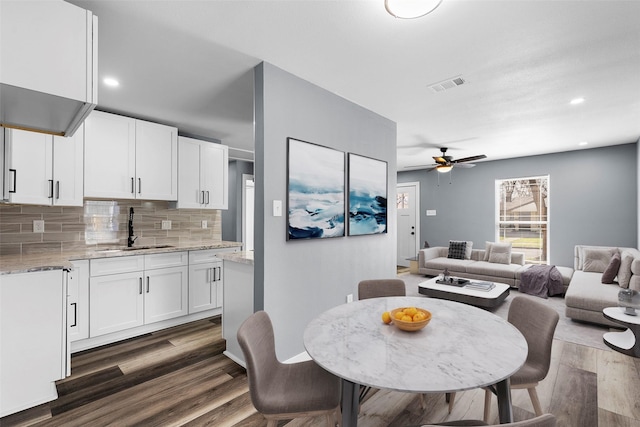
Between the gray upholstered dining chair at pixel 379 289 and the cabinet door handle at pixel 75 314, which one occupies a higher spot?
the gray upholstered dining chair at pixel 379 289

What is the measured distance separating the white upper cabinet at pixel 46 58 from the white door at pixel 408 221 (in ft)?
23.6

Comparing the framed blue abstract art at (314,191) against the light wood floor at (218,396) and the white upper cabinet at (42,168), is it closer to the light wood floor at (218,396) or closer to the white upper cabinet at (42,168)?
the light wood floor at (218,396)

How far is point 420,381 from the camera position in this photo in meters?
1.04

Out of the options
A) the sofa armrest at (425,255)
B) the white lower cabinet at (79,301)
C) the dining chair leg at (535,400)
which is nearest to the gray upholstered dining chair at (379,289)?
the dining chair leg at (535,400)

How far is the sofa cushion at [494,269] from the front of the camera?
532 cm

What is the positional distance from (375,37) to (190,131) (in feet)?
10.0

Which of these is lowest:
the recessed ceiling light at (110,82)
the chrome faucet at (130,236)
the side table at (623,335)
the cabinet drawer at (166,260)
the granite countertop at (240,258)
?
the side table at (623,335)

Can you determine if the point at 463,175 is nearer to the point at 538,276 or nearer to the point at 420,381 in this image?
the point at 538,276

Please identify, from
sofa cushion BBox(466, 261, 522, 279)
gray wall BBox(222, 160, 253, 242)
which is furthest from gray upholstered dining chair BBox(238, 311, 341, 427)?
sofa cushion BBox(466, 261, 522, 279)

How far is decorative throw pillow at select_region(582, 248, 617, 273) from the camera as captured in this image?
4719 millimetres

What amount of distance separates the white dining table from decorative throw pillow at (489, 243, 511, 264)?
479 centimetres

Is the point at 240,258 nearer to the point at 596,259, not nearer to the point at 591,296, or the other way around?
the point at 591,296

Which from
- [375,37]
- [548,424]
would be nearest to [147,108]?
[375,37]

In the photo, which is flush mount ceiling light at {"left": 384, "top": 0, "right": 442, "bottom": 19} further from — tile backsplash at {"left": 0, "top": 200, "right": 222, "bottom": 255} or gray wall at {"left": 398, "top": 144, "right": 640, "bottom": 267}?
gray wall at {"left": 398, "top": 144, "right": 640, "bottom": 267}
